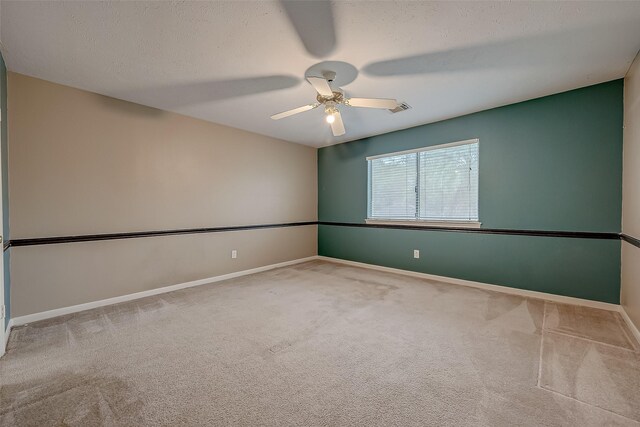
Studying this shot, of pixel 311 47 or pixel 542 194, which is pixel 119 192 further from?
pixel 542 194

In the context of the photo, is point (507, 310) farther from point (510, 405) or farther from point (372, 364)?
point (372, 364)

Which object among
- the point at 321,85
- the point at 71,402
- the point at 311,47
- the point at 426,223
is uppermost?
the point at 311,47

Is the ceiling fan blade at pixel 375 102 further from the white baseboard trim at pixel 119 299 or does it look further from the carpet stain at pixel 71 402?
the white baseboard trim at pixel 119 299

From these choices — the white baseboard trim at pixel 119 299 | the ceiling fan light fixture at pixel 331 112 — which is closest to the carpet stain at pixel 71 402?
the white baseboard trim at pixel 119 299

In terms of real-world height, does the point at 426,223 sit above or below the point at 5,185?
below

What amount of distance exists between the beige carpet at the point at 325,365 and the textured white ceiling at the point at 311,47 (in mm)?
2251

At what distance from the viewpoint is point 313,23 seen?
5.93 feet

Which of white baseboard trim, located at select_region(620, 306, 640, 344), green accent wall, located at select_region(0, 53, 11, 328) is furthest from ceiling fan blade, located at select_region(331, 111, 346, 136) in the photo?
white baseboard trim, located at select_region(620, 306, 640, 344)

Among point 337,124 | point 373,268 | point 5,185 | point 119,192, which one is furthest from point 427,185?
point 5,185

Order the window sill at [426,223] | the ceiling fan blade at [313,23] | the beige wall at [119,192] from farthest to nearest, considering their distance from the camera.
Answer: the window sill at [426,223], the beige wall at [119,192], the ceiling fan blade at [313,23]

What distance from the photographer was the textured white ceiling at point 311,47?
1712 mm

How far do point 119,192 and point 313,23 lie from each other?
274 cm

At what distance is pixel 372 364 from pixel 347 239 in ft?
10.6

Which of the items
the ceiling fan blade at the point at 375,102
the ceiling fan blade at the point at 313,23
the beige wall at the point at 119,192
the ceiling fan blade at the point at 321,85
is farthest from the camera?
the beige wall at the point at 119,192
